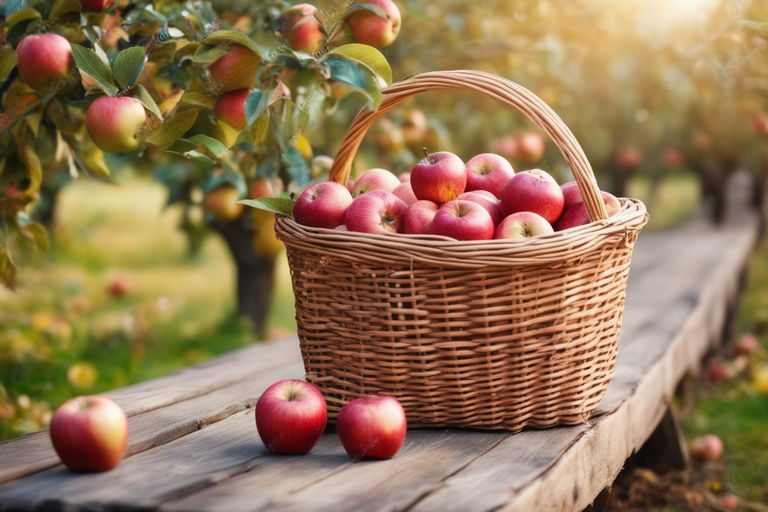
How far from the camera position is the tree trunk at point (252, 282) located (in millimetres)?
4023

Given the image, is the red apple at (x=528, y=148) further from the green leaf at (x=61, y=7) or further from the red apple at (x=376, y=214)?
the green leaf at (x=61, y=7)

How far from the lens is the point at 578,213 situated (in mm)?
1688

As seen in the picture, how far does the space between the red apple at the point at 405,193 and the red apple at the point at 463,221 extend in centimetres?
23

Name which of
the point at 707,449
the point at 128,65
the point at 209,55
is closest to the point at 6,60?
the point at 128,65

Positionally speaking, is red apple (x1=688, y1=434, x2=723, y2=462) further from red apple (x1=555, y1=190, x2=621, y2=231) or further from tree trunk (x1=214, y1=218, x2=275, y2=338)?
tree trunk (x1=214, y1=218, x2=275, y2=338)

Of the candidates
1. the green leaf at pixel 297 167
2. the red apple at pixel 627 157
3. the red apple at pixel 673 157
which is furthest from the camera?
the red apple at pixel 673 157

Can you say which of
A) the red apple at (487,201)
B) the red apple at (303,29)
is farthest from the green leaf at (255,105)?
the red apple at (487,201)

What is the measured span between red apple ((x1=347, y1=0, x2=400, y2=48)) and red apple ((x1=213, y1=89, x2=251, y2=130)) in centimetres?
30

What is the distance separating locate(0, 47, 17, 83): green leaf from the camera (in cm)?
174

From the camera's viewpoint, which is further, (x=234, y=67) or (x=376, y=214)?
(x=234, y=67)

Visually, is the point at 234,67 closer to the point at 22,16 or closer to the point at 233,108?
the point at 233,108

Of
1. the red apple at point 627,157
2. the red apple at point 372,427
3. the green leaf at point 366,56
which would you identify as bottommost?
the red apple at point 627,157

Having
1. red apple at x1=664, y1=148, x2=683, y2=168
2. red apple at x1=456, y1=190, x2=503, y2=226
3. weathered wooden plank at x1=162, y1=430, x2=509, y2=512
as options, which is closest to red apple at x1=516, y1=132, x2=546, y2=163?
red apple at x1=456, y1=190, x2=503, y2=226

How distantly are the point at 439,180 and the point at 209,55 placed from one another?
55 centimetres
